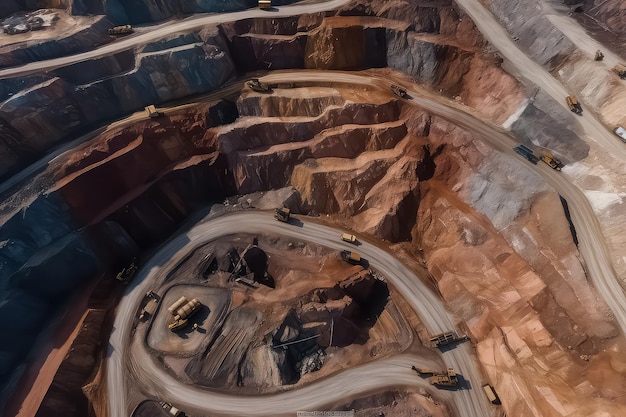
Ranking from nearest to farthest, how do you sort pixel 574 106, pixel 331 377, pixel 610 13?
1. pixel 331 377
2. pixel 574 106
3. pixel 610 13

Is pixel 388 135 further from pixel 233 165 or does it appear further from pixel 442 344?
pixel 442 344

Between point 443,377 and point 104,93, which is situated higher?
point 104,93

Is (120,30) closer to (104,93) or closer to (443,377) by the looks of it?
(104,93)

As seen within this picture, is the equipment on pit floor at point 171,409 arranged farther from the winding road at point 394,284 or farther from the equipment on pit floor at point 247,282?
the equipment on pit floor at point 247,282

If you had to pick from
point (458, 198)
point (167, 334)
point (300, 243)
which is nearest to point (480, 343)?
point (458, 198)

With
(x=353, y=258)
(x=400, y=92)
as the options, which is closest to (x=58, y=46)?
(x=400, y=92)

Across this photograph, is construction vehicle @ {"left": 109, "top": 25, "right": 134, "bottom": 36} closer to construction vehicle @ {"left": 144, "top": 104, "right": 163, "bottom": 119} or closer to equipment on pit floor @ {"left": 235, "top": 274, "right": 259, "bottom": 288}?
construction vehicle @ {"left": 144, "top": 104, "right": 163, "bottom": 119}

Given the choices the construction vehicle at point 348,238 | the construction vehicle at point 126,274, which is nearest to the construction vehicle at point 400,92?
the construction vehicle at point 348,238
